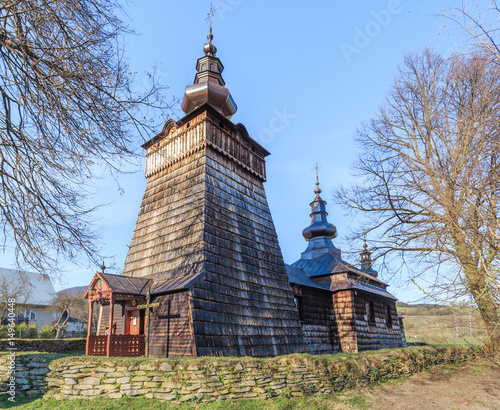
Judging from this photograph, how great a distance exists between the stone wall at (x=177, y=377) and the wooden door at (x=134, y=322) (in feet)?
11.7

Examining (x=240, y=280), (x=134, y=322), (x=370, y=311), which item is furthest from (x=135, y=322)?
(x=370, y=311)

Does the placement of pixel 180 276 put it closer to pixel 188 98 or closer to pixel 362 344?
pixel 188 98

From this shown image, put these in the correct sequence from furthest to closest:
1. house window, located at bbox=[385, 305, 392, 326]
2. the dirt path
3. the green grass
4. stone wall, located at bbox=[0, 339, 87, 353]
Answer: house window, located at bbox=[385, 305, 392, 326]
stone wall, located at bbox=[0, 339, 87, 353]
the dirt path
the green grass

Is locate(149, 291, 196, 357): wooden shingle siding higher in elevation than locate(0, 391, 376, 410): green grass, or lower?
higher

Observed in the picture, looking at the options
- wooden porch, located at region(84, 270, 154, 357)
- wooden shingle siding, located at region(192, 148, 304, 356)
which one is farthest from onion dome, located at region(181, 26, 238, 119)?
wooden porch, located at region(84, 270, 154, 357)

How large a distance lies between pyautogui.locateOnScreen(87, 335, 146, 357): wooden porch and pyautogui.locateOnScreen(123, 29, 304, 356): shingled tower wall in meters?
2.21

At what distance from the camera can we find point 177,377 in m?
7.55

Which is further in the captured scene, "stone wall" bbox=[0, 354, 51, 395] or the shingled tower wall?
the shingled tower wall

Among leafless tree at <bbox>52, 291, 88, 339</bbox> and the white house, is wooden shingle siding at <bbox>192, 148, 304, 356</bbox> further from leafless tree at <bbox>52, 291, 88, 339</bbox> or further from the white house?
the white house

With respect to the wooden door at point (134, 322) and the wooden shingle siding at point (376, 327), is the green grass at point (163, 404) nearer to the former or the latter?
the wooden door at point (134, 322)

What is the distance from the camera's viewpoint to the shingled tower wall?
10.8 m

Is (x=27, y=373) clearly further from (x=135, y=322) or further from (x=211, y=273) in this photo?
(x=211, y=273)

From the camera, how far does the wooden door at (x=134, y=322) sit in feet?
39.0

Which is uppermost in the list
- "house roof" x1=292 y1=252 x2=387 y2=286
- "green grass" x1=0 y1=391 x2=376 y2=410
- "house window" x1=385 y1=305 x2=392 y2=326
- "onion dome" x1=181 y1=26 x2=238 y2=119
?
"onion dome" x1=181 y1=26 x2=238 y2=119
